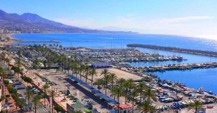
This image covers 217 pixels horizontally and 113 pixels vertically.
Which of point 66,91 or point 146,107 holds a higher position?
point 146,107

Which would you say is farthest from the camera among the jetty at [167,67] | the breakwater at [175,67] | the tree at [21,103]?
the breakwater at [175,67]

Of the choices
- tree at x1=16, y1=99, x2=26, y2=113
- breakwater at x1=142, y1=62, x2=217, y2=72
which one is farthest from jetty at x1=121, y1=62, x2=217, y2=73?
tree at x1=16, y1=99, x2=26, y2=113

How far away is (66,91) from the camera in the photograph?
155 feet

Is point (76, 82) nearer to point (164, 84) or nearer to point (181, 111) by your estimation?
point (164, 84)

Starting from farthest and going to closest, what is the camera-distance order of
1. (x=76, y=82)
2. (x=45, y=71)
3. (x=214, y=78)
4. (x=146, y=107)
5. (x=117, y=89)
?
(x=214, y=78) → (x=45, y=71) → (x=76, y=82) → (x=117, y=89) → (x=146, y=107)

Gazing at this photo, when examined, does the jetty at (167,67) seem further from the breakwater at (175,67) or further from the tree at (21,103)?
the tree at (21,103)

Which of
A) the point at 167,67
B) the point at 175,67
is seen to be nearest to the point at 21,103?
the point at 167,67

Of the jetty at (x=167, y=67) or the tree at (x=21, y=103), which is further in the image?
the jetty at (x=167, y=67)

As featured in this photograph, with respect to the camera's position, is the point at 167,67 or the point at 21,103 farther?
the point at 167,67

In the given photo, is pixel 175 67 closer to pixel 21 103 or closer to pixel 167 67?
pixel 167 67

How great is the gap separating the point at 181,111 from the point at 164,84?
18.4 m

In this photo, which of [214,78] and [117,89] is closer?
[117,89]

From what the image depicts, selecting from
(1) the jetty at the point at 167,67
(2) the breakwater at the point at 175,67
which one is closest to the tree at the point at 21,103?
(1) the jetty at the point at 167,67

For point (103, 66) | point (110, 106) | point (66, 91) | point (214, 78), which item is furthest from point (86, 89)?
point (214, 78)
